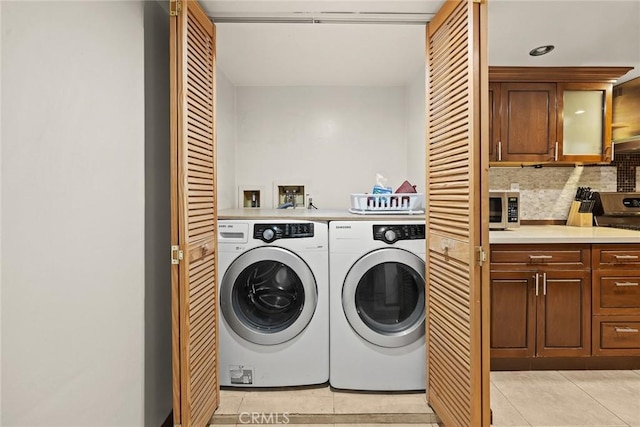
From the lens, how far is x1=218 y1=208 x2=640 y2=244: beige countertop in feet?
7.55

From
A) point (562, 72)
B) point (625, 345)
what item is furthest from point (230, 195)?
point (625, 345)

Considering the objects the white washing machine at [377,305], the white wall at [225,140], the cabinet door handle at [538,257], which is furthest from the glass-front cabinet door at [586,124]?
the white wall at [225,140]

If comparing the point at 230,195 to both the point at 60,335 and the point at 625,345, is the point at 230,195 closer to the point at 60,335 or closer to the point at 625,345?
the point at 60,335

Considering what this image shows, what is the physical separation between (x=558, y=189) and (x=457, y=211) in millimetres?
2121

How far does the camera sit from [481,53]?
5.14 ft

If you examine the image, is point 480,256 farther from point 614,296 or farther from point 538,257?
point 614,296

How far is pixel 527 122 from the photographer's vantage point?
296 centimetres

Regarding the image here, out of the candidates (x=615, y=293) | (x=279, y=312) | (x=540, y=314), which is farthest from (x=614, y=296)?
(x=279, y=312)

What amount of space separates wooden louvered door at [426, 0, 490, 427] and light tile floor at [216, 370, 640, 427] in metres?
0.33

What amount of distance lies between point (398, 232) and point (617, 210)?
2202 millimetres

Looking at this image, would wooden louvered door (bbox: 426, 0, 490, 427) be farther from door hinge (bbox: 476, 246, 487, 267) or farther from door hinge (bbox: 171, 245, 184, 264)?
door hinge (bbox: 171, 245, 184, 264)

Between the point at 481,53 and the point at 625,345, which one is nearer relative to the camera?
the point at 481,53

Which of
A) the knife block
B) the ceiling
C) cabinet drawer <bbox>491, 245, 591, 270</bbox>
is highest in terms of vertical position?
the ceiling

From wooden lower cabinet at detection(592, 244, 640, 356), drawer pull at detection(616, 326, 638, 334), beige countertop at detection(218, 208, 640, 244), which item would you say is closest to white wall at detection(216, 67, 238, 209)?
beige countertop at detection(218, 208, 640, 244)
